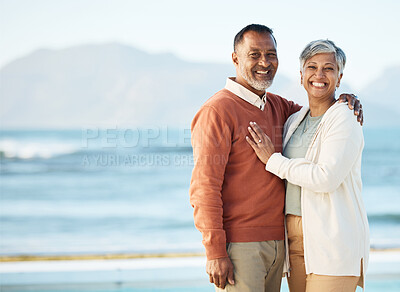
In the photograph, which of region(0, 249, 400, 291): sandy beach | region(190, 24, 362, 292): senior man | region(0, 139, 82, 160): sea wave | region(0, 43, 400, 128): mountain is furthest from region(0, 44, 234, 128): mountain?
region(190, 24, 362, 292): senior man

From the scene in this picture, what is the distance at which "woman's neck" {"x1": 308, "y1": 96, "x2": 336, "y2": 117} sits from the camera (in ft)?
6.00

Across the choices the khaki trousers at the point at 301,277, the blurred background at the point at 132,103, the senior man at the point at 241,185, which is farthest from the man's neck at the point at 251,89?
the blurred background at the point at 132,103

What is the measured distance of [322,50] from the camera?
1.76 meters

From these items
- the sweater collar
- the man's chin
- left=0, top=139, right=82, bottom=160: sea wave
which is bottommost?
the sweater collar

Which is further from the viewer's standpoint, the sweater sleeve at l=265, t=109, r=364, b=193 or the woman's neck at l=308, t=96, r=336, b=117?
the woman's neck at l=308, t=96, r=336, b=117

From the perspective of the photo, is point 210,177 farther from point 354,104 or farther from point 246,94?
point 354,104

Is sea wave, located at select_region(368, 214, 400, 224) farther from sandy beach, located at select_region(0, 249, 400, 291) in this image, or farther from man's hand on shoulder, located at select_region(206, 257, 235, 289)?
man's hand on shoulder, located at select_region(206, 257, 235, 289)

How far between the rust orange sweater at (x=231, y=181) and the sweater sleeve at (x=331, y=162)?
119mm

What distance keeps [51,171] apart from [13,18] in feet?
29.2

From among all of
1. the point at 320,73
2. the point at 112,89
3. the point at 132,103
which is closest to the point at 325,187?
the point at 320,73

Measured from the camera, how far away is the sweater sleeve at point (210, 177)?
1.68 meters

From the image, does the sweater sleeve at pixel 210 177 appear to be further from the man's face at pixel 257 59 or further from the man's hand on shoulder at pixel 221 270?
the man's face at pixel 257 59

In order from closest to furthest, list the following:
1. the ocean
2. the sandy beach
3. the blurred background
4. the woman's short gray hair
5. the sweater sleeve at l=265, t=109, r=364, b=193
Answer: the sweater sleeve at l=265, t=109, r=364, b=193, the woman's short gray hair, the sandy beach, the ocean, the blurred background

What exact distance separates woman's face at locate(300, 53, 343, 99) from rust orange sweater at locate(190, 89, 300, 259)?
0.24 meters
